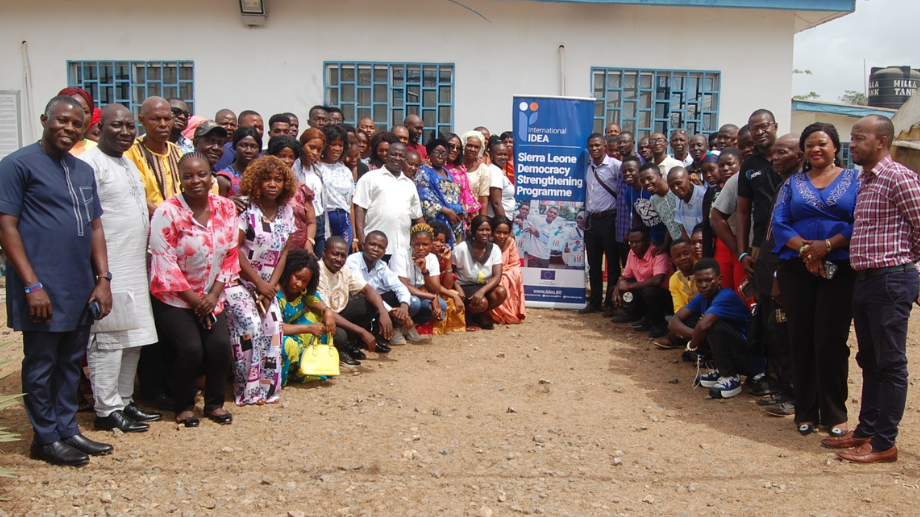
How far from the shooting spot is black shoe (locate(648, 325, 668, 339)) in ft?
24.8

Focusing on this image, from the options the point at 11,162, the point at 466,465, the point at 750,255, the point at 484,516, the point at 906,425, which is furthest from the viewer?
the point at 750,255

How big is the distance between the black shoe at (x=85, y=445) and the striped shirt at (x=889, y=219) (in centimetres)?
419

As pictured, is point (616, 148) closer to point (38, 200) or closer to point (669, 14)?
point (669, 14)

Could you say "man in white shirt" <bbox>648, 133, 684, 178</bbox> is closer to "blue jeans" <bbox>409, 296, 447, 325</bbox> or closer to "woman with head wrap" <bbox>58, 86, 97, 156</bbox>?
"blue jeans" <bbox>409, 296, 447, 325</bbox>

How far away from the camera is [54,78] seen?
33.9 feet

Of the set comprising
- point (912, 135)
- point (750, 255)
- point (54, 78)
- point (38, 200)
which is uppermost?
point (54, 78)

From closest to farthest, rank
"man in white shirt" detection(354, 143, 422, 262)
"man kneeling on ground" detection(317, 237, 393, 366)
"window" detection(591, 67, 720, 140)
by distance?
"man kneeling on ground" detection(317, 237, 393, 366) → "man in white shirt" detection(354, 143, 422, 262) → "window" detection(591, 67, 720, 140)

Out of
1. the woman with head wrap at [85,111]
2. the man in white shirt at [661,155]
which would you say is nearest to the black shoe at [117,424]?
the woman with head wrap at [85,111]

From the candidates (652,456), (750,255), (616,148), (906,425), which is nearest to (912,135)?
(616,148)

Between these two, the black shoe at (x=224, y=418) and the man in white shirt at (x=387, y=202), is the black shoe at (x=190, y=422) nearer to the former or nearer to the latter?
the black shoe at (x=224, y=418)

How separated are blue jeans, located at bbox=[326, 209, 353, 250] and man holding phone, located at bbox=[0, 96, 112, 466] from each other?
3022mm

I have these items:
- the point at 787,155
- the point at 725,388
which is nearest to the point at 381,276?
the point at 725,388

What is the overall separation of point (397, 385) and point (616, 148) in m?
4.55

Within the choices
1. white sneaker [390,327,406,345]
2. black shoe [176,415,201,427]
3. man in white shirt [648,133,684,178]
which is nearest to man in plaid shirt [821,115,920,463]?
black shoe [176,415,201,427]
